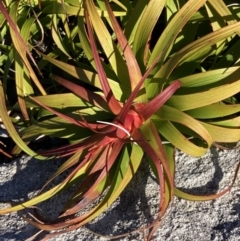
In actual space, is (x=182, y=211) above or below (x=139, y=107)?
below

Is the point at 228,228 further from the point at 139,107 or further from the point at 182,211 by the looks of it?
the point at 139,107

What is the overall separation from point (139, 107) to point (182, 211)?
24 cm

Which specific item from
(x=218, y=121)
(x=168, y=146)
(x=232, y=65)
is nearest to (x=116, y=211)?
(x=168, y=146)

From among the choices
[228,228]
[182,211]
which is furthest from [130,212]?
[228,228]

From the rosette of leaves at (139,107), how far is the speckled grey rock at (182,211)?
0.13 ft

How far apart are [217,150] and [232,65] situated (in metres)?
0.20

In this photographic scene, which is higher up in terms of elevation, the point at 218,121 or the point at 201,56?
the point at 201,56

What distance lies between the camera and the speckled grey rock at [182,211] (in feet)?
4.42

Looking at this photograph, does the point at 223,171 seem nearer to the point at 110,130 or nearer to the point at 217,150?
the point at 217,150

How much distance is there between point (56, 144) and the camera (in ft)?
5.48

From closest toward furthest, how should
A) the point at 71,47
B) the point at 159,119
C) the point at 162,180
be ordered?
the point at 162,180 → the point at 159,119 → the point at 71,47

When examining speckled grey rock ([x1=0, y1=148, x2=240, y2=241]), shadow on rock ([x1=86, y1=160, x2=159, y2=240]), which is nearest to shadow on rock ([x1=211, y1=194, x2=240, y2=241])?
speckled grey rock ([x1=0, y1=148, x2=240, y2=241])

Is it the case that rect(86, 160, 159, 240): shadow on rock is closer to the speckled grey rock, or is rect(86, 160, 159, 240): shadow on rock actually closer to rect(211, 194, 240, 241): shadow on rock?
the speckled grey rock

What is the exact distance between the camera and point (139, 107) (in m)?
1.38
